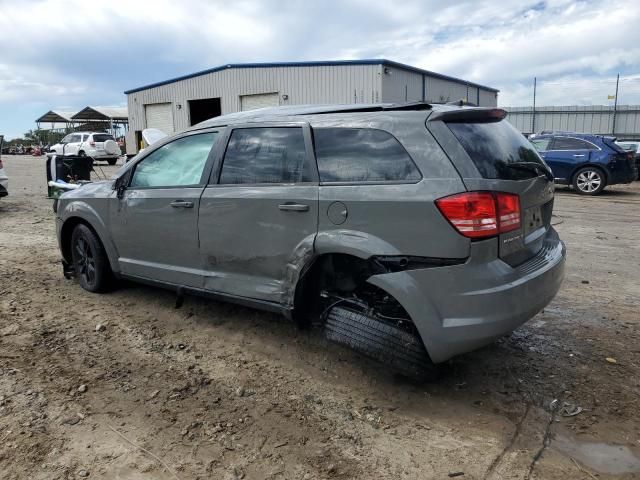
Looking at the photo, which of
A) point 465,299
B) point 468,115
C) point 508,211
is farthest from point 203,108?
point 465,299

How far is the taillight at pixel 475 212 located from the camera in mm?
2834

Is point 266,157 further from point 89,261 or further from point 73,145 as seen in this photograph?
point 73,145

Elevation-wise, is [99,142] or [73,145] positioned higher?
[99,142]

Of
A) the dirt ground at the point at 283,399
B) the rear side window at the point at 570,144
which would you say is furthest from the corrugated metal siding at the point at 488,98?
the dirt ground at the point at 283,399

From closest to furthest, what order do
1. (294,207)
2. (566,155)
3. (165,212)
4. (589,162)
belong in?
1. (294,207)
2. (165,212)
3. (589,162)
4. (566,155)

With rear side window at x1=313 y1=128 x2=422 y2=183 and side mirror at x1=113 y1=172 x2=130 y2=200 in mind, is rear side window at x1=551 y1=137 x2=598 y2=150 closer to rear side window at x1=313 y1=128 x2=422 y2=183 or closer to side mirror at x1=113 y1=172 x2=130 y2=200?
rear side window at x1=313 y1=128 x2=422 y2=183

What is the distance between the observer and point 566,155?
564 inches

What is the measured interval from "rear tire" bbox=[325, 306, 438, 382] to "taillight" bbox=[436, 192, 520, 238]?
741 mm

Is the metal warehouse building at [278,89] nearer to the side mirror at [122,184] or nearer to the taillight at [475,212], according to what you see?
the side mirror at [122,184]

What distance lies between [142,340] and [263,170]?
168 centimetres

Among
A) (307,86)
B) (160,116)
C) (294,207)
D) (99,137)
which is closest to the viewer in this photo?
(294,207)

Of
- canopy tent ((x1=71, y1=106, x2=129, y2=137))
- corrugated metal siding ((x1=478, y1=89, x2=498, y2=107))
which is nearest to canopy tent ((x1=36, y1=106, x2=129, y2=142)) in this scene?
canopy tent ((x1=71, y1=106, x2=129, y2=137))

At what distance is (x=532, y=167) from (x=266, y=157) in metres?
1.80

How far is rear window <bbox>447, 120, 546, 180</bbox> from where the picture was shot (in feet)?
9.84
